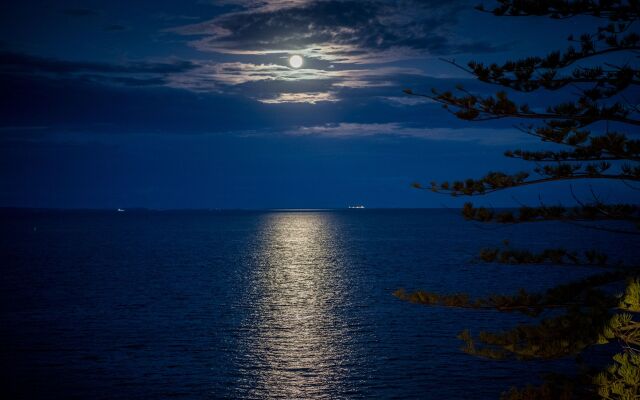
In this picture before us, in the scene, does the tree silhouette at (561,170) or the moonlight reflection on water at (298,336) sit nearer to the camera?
the tree silhouette at (561,170)

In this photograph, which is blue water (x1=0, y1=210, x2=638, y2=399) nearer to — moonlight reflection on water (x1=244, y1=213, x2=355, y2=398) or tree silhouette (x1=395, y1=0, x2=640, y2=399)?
moonlight reflection on water (x1=244, y1=213, x2=355, y2=398)

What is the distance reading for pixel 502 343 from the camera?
608 inches

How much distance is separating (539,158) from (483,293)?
43674 millimetres

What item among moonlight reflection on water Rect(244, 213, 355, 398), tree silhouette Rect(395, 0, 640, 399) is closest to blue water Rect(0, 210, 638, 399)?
moonlight reflection on water Rect(244, 213, 355, 398)

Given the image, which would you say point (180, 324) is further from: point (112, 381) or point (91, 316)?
point (112, 381)

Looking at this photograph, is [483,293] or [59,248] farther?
[59,248]

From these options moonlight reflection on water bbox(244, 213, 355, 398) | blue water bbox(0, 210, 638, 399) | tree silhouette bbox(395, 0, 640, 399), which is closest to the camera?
tree silhouette bbox(395, 0, 640, 399)

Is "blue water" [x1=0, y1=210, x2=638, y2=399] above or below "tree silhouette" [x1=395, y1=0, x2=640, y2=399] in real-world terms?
below

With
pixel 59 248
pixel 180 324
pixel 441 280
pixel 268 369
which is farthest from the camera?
pixel 59 248

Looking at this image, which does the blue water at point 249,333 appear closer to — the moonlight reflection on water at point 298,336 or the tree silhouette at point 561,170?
the moonlight reflection on water at point 298,336

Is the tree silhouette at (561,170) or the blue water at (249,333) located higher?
the tree silhouette at (561,170)

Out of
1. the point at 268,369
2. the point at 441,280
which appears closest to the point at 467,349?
the point at 268,369

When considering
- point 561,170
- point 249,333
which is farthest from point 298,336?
point 561,170

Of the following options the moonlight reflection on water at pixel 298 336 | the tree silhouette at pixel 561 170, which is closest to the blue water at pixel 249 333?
the moonlight reflection on water at pixel 298 336
